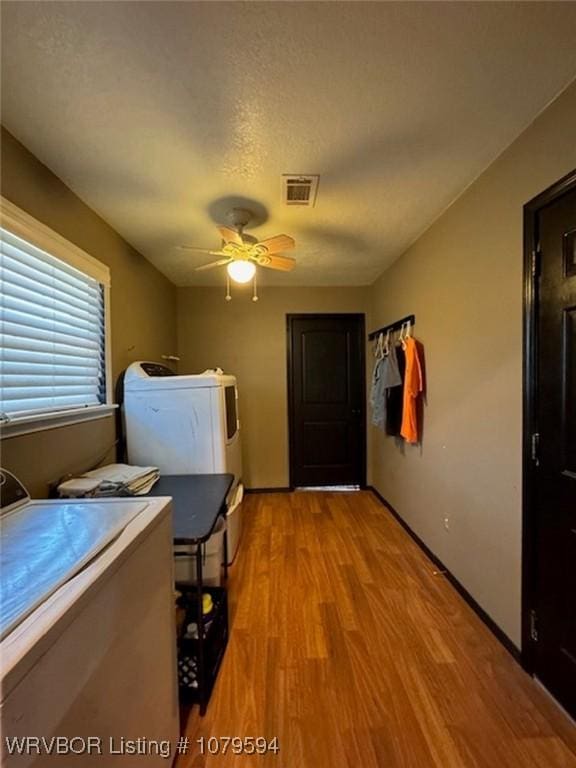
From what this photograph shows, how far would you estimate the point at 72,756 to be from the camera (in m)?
0.67

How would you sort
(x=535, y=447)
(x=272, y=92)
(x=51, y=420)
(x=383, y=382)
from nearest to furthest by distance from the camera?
(x=272, y=92) → (x=535, y=447) → (x=51, y=420) → (x=383, y=382)

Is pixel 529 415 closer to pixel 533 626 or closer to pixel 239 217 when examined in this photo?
pixel 533 626

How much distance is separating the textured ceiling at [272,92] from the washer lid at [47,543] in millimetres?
1497

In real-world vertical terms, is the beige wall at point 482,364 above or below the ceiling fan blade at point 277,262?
below

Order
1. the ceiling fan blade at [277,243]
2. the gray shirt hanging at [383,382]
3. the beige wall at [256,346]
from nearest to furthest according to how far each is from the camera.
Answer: the ceiling fan blade at [277,243]
the gray shirt hanging at [383,382]
the beige wall at [256,346]

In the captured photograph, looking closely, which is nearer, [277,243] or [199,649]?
[199,649]

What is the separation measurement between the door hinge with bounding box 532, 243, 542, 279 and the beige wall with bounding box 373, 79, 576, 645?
0.11 metres

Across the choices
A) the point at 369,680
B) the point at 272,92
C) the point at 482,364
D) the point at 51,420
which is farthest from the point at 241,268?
the point at 369,680

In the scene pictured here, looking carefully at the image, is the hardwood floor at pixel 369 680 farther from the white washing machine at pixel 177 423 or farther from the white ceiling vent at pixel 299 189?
the white ceiling vent at pixel 299 189

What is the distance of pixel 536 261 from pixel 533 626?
159 cm

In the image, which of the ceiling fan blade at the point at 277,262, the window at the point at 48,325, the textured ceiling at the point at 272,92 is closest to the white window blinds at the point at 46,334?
the window at the point at 48,325

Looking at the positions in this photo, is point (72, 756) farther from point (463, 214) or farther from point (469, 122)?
point (463, 214)

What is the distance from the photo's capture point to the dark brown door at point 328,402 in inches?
171

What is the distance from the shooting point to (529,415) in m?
1.61
